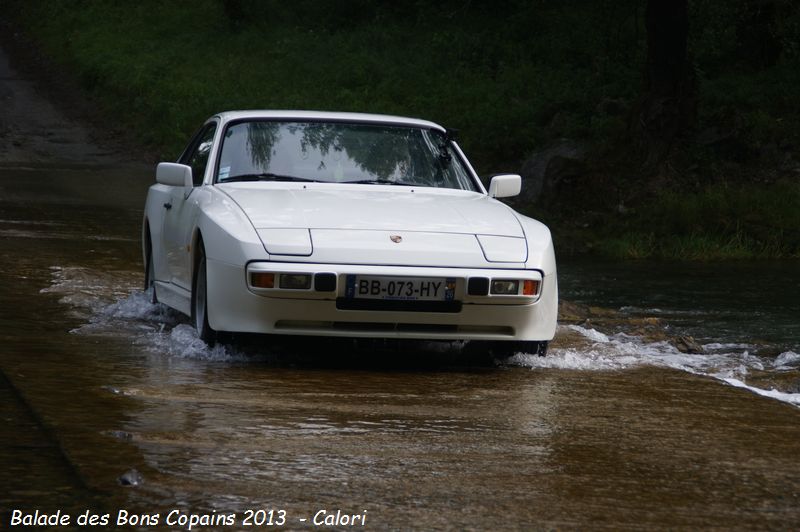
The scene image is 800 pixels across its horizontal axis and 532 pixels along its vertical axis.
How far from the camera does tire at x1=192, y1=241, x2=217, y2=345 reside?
6.78m

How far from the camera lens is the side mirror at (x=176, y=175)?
25.4 ft

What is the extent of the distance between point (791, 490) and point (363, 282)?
8.27 feet

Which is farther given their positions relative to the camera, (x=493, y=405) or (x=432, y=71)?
(x=432, y=71)

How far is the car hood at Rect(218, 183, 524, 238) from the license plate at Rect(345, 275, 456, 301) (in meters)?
0.35

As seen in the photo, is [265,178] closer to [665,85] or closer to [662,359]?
[662,359]

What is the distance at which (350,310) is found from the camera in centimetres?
646

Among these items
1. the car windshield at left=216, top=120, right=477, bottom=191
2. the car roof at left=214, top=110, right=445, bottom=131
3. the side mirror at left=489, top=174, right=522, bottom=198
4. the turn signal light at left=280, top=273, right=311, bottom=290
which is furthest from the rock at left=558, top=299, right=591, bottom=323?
the turn signal light at left=280, top=273, right=311, bottom=290

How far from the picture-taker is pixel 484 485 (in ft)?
14.3

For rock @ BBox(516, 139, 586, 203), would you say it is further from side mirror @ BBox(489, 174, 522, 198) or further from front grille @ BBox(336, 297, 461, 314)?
front grille @ BBox(336, 297, 461, 314)

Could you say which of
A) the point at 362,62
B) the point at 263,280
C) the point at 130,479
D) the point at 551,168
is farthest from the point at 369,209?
the point at 362,62

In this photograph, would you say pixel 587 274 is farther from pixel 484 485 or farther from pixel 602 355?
pixel 484 485

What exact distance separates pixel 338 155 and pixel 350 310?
1683mm

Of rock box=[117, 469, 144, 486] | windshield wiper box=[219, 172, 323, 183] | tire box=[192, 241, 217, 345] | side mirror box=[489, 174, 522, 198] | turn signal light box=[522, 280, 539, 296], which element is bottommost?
tire box=[192, 241, 217, 345]

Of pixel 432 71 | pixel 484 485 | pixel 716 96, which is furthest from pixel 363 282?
pixel 432 71
